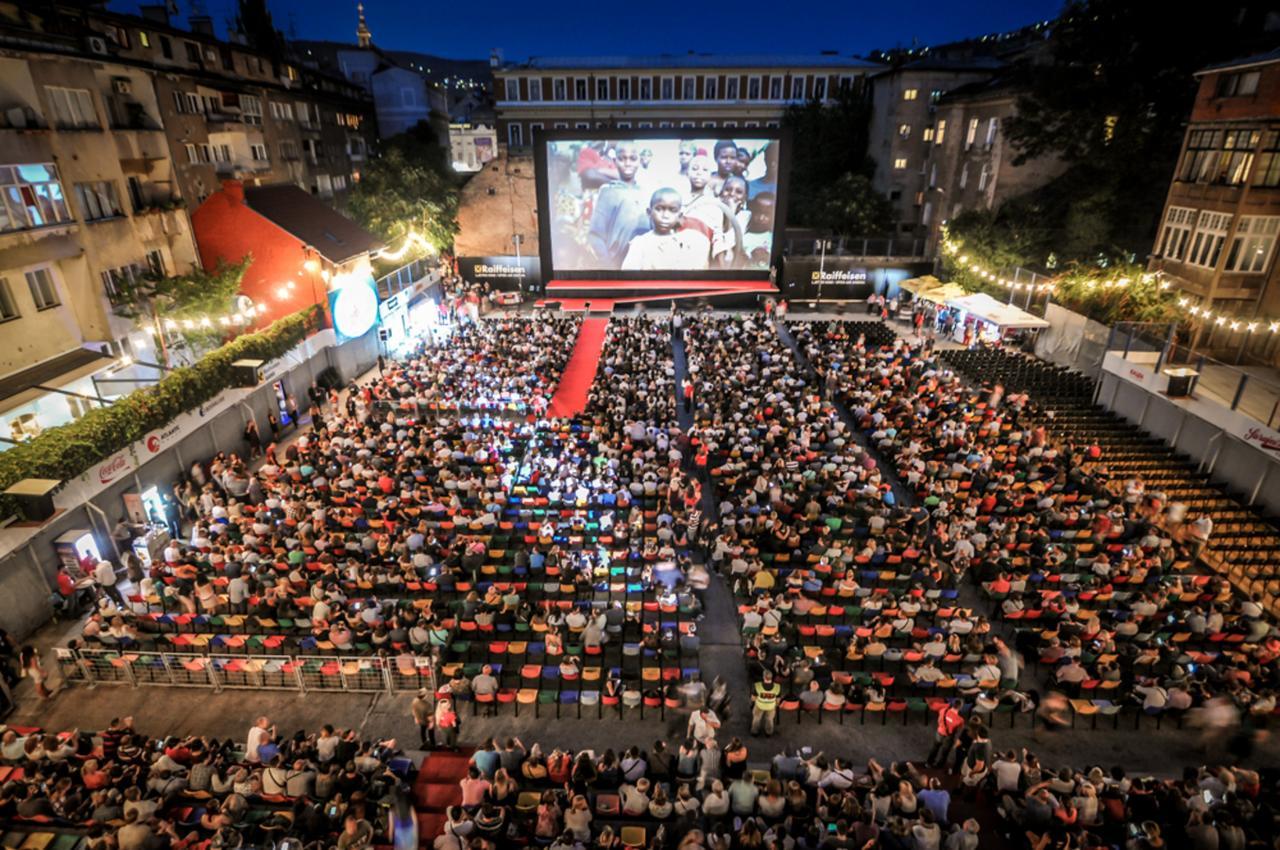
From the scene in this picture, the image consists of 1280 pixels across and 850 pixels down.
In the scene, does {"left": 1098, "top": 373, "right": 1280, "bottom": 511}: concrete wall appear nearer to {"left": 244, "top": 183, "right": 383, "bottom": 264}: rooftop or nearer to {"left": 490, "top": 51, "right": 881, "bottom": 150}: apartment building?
{"left": 244, "top": 183, "right": 383, "bottom": 264}: rooftop

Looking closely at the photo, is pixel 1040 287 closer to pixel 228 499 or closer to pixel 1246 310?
pixel 1246 310

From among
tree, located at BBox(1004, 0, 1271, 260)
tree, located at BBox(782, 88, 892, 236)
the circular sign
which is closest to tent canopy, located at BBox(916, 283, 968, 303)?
tree, located at BBox(1004, 0, 1271, 260)

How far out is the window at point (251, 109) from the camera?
97.1 ft

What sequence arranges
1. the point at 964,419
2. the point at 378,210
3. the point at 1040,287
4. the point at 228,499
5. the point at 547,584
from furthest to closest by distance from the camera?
the point at 378,210
the point at 1040,287
the point at 964,419
the point at 228,499
the point at 547,584

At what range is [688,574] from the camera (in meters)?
13.0

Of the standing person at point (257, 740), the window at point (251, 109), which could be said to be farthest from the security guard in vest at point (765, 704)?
the window at point (251, 109)

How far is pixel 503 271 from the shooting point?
39.5m

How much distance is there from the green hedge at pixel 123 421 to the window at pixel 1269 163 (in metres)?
33.0

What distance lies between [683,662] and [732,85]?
48.2 metres

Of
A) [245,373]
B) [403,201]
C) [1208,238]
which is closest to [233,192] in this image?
[245,373]

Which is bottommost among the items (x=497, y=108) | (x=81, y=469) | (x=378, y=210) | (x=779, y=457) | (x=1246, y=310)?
(x=779, y=457)

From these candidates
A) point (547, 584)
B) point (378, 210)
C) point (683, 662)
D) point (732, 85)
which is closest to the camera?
point (683, 662)

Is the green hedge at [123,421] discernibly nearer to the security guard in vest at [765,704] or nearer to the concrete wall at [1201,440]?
the security guard in vest at [765,704]

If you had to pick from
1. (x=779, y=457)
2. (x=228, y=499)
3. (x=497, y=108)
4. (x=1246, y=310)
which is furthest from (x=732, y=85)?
(x=228, y=499)
